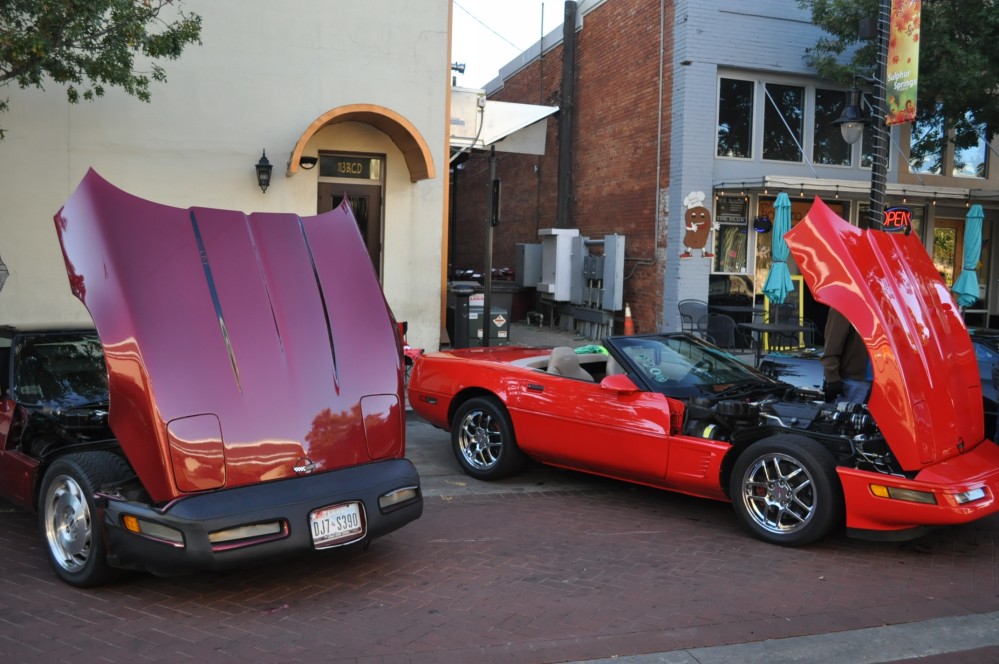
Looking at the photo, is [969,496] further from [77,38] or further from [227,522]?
[77,38]

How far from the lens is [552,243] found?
18922 millimetres

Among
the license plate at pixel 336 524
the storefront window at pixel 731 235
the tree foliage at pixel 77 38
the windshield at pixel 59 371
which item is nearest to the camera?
the license plate at pixel 336 524

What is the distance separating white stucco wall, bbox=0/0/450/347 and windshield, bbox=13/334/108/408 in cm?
668

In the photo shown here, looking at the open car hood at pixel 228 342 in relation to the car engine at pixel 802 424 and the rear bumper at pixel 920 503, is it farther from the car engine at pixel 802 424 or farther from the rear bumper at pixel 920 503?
the rear bumper at pixel 920 503

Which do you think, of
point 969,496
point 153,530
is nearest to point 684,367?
point 969,496

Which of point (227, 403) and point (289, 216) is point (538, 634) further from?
point (289, 216)

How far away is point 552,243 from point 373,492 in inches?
569

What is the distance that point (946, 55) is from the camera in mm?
13617

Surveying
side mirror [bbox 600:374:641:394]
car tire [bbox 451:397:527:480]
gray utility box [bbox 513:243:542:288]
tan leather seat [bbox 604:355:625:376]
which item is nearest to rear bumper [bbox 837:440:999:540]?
side mirror [bbox 600:374:641:394]

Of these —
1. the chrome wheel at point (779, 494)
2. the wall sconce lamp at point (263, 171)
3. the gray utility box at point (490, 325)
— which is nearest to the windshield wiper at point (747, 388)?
the chrome wheel at point (779, 494)

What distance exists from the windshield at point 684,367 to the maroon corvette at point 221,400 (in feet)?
7.25

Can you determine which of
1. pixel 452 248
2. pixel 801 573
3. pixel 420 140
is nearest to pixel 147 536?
pixel 801 573

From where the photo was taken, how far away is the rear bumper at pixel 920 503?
518cm

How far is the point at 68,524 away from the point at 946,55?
13.9 meters
